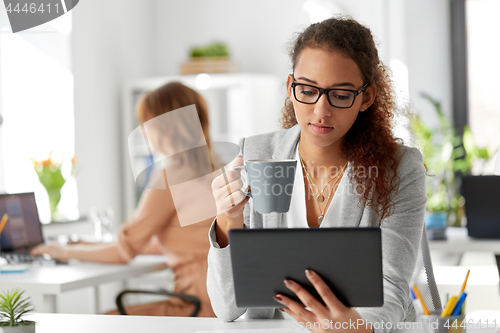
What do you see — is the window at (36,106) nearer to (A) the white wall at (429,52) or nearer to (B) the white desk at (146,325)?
(B) the white desk at (146,325)

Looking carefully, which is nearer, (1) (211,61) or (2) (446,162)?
(2) (446,162)

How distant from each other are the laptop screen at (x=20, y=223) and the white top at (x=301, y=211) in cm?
150

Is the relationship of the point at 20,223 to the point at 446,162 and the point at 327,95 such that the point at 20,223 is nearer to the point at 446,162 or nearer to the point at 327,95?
the point at 327,95

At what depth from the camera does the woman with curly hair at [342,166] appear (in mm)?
1190

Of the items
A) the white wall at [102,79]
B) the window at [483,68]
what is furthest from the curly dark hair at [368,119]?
the window at [483,68]

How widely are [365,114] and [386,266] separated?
1.37 ft

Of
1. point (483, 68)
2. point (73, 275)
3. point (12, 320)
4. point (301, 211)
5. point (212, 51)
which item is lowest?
point (73, 275)

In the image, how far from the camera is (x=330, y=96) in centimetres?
121

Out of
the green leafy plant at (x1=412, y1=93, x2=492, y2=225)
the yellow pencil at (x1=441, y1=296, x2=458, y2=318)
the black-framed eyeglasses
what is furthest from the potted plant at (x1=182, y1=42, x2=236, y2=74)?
the yellow pencil at (x1=441, y1=296, x2=458, y2=318)

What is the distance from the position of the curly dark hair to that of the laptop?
1.23 meters

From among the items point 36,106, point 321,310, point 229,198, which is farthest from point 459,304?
point 36,106

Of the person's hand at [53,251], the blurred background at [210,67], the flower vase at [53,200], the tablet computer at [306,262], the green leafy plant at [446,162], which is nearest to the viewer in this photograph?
the tablet computer at [306,262]

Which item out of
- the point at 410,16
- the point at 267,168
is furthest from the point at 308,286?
the point at 410,16

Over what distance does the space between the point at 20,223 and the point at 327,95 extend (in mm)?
1717
